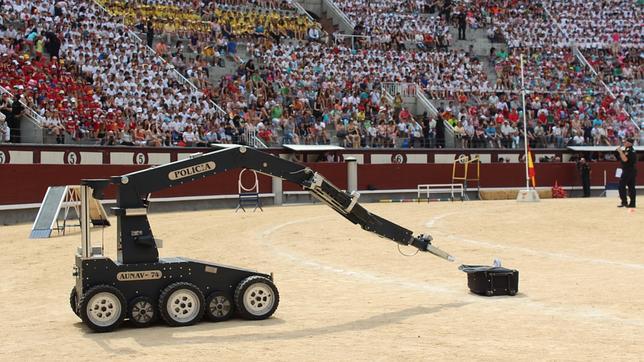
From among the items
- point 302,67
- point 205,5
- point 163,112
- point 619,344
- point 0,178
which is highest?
point 205,5

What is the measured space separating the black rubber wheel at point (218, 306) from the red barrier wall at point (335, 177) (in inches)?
713

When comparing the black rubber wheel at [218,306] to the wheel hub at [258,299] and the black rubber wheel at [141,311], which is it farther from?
the black rubber wheel at [141,311]

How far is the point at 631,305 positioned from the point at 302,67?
30.8m

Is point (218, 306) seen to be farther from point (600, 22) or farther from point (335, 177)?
point (600, 22)

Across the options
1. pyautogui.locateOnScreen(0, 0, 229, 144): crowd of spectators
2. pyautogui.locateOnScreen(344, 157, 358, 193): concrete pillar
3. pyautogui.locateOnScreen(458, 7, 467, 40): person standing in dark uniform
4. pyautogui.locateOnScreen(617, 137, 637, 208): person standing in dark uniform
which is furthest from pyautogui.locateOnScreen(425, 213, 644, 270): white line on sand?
pyautogui.locateOnScreen(458, 7, 467, 40): person standing in dark uniform

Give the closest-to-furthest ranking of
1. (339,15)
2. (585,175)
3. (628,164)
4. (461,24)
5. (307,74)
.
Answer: (628,164), (307,74), (585,175), (339,15), (461,24)

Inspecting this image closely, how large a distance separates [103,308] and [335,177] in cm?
2829

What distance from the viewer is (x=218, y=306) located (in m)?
10.4

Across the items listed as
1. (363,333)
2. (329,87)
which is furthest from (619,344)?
(329,87)

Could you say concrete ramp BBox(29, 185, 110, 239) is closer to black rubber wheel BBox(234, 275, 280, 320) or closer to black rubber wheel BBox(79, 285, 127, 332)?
black rubber wheel BBox(234, 275, 280, 320)

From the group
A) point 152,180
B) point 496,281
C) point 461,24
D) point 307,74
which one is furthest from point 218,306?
point 461,24

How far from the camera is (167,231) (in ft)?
74.2

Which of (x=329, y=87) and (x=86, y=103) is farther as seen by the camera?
(x=329, y=87)

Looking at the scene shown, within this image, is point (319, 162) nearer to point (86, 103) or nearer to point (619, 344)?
point (86, 103)
